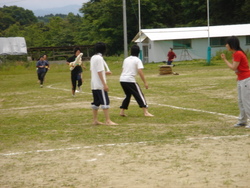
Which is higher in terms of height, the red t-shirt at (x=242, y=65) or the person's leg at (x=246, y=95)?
the red t-shirt at (x=242, y=65)

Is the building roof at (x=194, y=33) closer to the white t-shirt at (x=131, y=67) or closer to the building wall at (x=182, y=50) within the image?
the building wall at (x=182, y=50)

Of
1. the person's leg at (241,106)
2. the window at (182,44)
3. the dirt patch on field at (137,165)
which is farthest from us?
the window at (182,44)

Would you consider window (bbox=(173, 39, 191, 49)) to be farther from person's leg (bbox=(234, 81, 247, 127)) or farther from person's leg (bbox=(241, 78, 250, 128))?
person's leg (bbox=(241, 78, 250, 128))

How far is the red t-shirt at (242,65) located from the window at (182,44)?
151ft

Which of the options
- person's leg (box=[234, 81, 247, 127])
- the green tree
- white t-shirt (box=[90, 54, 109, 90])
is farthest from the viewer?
the green tree

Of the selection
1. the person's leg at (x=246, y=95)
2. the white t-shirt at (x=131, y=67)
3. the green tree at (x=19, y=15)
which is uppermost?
the green tree at (x=19, y=15)

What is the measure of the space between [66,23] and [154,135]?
3826 inches

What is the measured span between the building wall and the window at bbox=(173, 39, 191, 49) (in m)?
0.35

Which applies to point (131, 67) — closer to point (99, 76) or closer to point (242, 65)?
point (99, 76)

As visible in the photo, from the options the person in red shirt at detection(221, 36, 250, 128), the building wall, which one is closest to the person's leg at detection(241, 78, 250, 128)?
the person in red shirt at detection(221, 36, 250, 128)

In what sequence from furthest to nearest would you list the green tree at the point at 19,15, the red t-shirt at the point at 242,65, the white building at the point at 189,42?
the green tree at the point at 19,15 → the white building at the point at 189,42 → the red t-shirt at the point at 242,65

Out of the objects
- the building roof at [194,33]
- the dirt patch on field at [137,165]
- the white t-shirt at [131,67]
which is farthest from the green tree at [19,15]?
the dirt patch on field at [137,165]

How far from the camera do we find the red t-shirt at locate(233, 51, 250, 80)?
9.30m

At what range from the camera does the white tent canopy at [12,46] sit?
196ft
